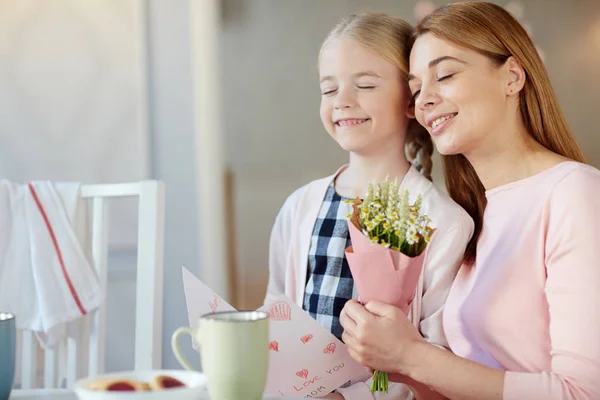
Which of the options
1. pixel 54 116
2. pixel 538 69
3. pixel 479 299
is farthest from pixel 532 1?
pixel 54 116

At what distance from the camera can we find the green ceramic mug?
29.1 inches

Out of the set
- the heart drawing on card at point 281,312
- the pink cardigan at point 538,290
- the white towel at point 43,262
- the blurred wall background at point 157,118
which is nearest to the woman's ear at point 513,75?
the pink cardigan at point 538,290

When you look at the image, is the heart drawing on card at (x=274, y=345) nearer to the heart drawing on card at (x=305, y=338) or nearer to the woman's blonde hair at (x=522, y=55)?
the heart drawing on card at (x=305, y=338)

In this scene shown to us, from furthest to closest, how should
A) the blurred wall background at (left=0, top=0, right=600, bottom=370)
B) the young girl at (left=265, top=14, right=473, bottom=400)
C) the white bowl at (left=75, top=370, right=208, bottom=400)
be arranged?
the blurred wall background at (left=0, top=0, right=600, bottom=370)
the young girl at (left=265, top=14, right=473, bottom=400)
the white bowl at (left=75, top=370, right=208, bottom=400)

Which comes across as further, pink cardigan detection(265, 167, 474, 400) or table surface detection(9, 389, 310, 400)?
pink cardigan detection(265, 167, 474, 400)

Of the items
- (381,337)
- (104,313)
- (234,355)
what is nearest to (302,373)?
(381,337)

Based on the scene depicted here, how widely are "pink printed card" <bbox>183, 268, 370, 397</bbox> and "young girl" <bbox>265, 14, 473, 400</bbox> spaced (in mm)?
187

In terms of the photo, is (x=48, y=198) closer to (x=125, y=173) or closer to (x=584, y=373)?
(x=125, y=173)

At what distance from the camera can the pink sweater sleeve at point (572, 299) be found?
989 millimetres

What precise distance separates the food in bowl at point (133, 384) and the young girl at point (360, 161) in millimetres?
616

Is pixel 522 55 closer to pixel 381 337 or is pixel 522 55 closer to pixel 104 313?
pixel 381 337

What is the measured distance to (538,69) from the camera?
1.17 metres

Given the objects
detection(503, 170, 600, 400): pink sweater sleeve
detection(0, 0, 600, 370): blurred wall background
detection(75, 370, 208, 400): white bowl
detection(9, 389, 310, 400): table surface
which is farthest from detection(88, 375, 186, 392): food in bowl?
detection(0, 0, 600, 370): blurred wall background

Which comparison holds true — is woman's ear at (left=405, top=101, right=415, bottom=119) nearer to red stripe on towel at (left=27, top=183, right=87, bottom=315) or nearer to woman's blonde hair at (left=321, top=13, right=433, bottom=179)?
woman's blonde hair at (left=321, top=13, right=433, bottom=179)
